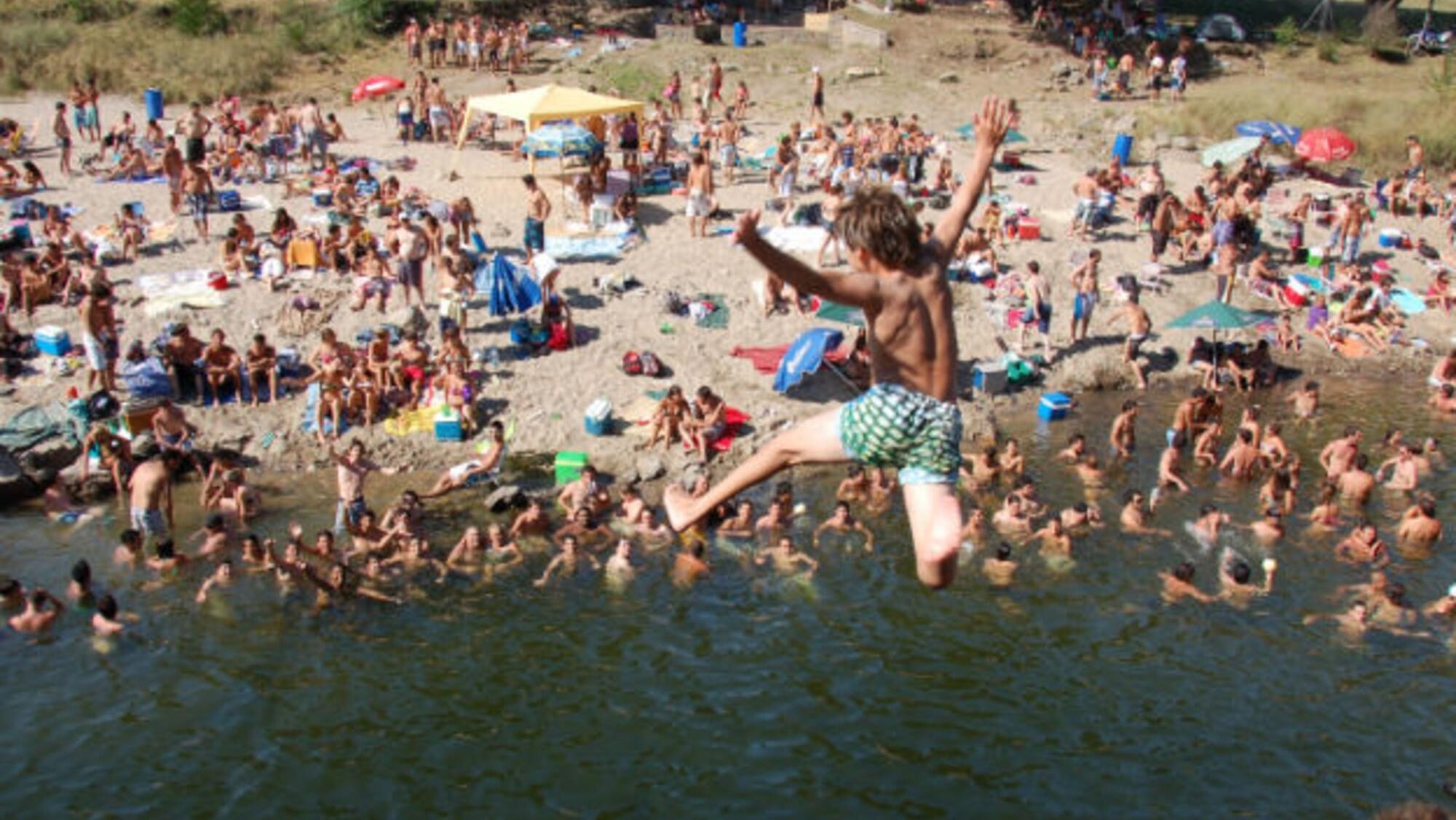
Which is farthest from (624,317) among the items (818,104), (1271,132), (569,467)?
(1271,132)

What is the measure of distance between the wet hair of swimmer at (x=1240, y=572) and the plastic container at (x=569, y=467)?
8.49 m

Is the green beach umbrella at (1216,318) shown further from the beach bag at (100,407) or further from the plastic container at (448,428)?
the beach bag at (100,407)

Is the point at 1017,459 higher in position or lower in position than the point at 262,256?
lower

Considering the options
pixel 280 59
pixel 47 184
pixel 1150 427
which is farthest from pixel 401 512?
pixel 280 59

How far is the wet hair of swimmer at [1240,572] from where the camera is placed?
14.2 metres

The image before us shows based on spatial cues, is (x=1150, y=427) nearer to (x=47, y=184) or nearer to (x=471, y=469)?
(x=471, y=469)

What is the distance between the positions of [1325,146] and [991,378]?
12.1m

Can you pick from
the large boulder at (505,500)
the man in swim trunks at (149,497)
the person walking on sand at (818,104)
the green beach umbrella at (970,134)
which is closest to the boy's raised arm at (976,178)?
the large boulder at (505,500)

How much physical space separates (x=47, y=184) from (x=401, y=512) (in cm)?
1689

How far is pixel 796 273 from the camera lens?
5020mm

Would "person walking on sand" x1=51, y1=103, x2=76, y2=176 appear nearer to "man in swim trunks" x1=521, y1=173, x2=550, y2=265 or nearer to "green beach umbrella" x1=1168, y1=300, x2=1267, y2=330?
"man in swim trunks" x1=521, y1=173, x2=550, y2=265

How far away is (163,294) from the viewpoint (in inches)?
812

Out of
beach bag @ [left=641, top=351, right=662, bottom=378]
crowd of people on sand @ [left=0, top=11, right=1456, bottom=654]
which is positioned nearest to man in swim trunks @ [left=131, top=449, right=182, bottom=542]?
crowd of people on sand @ [left=0, top=11, right=1456, bottom=654]

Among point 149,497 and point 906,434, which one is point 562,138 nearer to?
point 149,497
